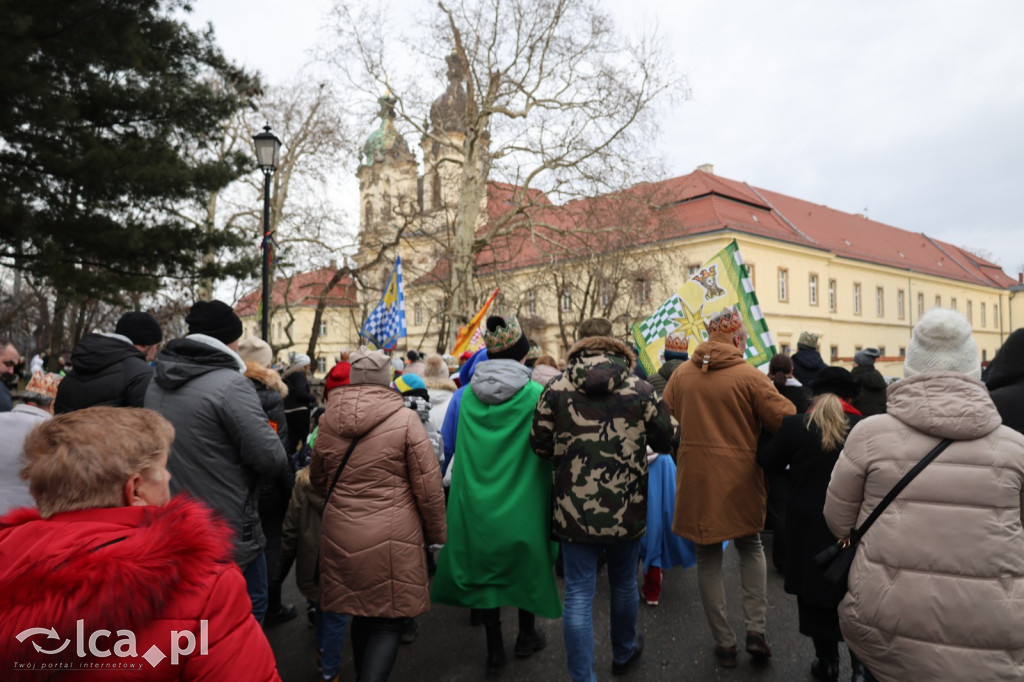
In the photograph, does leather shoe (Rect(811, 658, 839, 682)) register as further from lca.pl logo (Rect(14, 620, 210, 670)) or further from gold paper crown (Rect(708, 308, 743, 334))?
lca.pl logo (Rect(14, 620, 210, 670))

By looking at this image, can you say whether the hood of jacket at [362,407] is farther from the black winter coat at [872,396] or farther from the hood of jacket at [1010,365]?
the black winter coat at [872,396]

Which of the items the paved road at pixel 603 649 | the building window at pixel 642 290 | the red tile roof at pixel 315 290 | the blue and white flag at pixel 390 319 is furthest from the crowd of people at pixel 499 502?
the red tile roof at pixel 315 290

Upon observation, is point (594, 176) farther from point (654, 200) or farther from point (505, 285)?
point (505, 285)

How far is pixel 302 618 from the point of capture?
200 inches

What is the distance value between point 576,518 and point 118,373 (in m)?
2.68

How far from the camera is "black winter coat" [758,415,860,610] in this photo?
3.44m

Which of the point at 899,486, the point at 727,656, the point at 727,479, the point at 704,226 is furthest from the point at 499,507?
the point at 704,226

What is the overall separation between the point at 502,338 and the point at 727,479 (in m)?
1.60

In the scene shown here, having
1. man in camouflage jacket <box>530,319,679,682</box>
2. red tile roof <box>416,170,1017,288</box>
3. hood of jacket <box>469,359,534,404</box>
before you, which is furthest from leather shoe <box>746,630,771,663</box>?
red tile roof <box>416,170,1017,288</box>

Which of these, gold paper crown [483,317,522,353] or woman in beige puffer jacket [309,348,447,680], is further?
gold paper crown [483,317,522,353]

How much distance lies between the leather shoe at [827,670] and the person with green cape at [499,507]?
1.49m

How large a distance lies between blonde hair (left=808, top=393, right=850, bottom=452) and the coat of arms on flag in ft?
10.4

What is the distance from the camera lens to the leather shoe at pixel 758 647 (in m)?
3.93

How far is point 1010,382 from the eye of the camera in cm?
343
